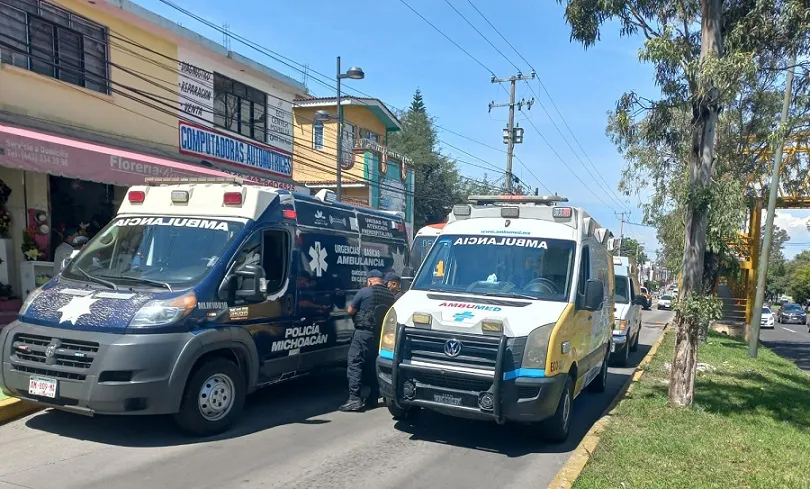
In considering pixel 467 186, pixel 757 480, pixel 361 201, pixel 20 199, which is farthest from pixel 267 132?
pixel 467 186

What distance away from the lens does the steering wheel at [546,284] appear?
6746 millimetres

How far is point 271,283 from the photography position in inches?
283

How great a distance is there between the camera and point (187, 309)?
590 cm

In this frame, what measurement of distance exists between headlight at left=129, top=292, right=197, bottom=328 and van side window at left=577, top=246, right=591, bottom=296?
4.17 metres

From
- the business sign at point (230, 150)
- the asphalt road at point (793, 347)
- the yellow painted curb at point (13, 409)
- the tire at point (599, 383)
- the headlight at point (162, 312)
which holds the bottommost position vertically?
the asphalt road at point (793, 347)

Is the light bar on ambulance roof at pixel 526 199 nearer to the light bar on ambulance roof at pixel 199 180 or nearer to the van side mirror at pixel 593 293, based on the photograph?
the van side mirror at pixel 593 293

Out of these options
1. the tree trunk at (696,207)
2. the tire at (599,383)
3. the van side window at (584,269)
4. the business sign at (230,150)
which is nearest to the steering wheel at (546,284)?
the van side window at (584,269)

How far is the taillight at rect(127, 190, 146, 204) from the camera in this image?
7245 mm

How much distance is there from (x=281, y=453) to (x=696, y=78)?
634cm

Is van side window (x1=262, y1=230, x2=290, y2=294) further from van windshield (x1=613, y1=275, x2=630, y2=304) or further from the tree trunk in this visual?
van windshield (x1=613, y1=275, x2=630, y2=304)

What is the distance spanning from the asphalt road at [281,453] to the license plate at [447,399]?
0.53 metres

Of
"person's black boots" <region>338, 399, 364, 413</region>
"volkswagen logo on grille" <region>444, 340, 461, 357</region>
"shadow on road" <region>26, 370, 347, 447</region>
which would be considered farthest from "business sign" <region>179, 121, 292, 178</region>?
"volkswagen logo on grille" <region>444, 340, 461, 357</region>

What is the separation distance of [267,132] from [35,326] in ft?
44.2

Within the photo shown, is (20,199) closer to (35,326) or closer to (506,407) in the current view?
(35,326)
